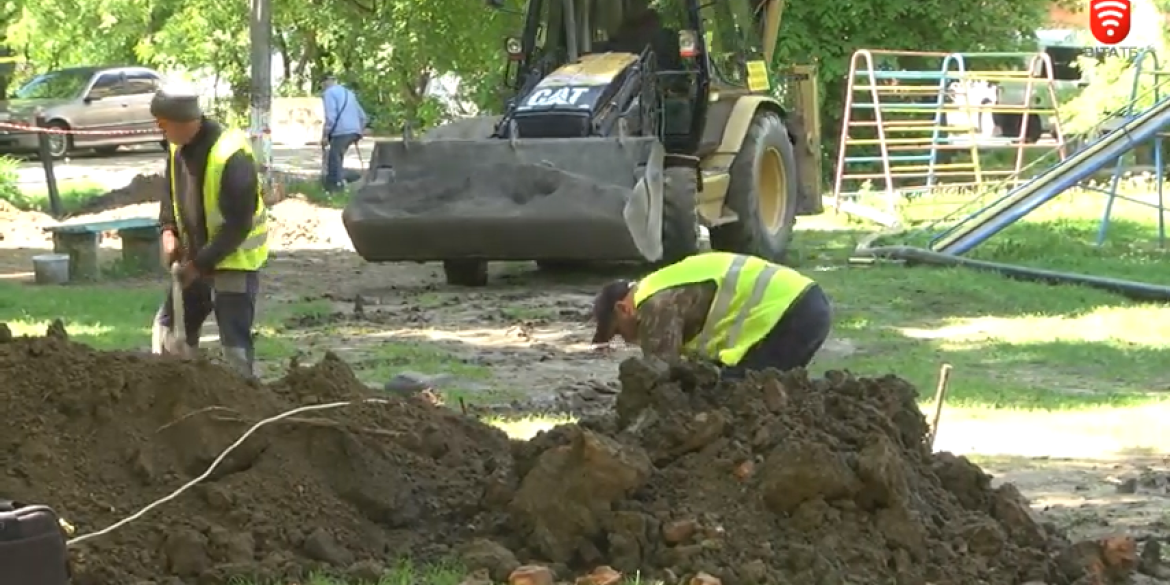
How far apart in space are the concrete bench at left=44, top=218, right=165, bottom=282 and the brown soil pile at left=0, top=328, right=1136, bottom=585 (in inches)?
362

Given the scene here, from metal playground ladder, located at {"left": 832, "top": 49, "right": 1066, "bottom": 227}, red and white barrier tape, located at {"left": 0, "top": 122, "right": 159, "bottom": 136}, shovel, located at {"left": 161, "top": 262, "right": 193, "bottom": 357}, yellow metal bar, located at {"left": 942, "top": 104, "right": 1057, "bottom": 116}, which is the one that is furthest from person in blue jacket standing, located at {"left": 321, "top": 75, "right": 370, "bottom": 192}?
shovel, located at {"left": 161, "top": 262, "right": 193, "bottom": 357}

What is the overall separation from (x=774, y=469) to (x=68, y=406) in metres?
2.55

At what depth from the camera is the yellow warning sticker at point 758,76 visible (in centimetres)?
1666

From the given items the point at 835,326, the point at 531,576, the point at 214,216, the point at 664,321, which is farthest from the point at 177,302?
the point at 835,326

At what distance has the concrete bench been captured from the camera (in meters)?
15.8

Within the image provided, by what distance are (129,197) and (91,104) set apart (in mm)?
12871

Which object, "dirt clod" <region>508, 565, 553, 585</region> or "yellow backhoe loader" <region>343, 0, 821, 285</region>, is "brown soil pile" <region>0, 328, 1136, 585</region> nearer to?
"dirt clod" <region>508, 565, 553, 585</region>

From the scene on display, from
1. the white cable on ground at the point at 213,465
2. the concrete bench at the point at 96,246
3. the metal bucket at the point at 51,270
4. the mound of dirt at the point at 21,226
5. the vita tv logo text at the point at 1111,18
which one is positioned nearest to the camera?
the white cable on ground at the point at 213,465

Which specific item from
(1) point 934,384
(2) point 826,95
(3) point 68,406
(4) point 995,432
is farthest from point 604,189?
(2) point 826,95

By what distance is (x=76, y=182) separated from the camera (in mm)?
26578

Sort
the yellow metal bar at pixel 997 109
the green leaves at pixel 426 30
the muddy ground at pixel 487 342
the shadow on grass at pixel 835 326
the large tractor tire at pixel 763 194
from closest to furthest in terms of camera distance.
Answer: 1. the muddy ground at pixel 487 342
2. the shadow on grass at pixel 835 326
3. the large tractor tire at pixel 763 194
4. the yellow metal bar at pixel 997 109
5. the green leaves at pixel 426 30

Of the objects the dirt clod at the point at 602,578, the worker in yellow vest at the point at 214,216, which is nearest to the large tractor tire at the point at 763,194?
the worker in yellow vest at the point at 214,216

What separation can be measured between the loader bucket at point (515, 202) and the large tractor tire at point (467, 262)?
3.14 ft

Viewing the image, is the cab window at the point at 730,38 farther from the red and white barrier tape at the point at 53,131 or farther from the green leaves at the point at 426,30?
the red and white barrier tape at the point at 53,131
